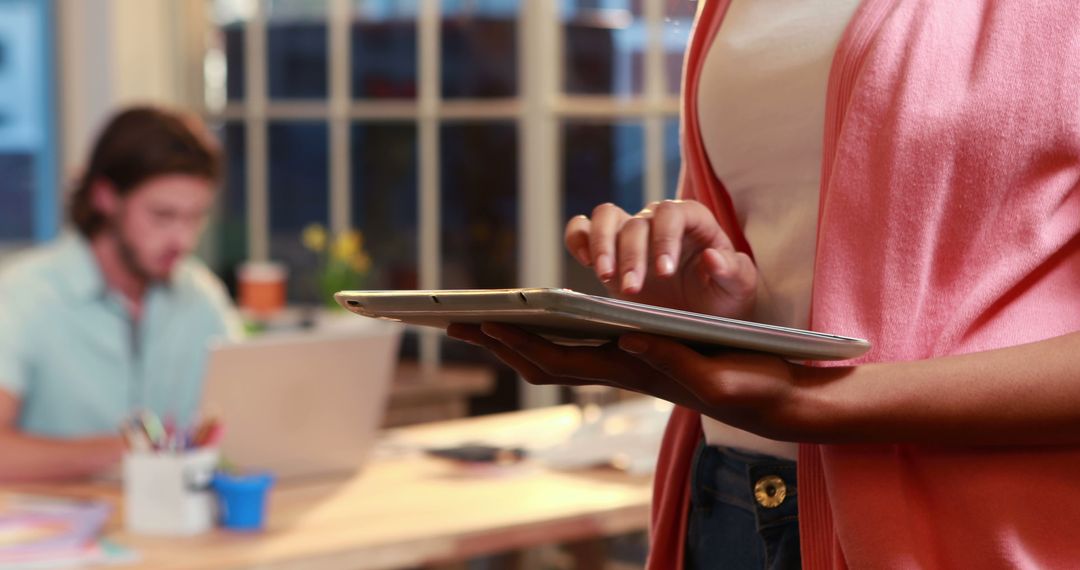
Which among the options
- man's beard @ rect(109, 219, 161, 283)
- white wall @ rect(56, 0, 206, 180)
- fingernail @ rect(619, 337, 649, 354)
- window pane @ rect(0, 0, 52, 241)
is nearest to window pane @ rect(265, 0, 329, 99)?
white wall @ rect(56, 0, 206, 180)

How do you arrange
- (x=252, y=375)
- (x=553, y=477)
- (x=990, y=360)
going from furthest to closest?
(x=553, y=477), (x=252, y=375), (x=990, y=360)

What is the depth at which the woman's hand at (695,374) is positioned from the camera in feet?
2.64

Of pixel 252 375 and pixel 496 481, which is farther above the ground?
pixel 252 375

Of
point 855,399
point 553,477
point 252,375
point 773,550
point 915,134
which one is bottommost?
point 553,477

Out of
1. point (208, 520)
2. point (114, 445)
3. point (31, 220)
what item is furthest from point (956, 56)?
point (31, 220)

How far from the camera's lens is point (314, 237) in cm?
470

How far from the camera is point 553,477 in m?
2.61

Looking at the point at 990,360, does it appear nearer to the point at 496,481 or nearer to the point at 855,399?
the point at 855,399

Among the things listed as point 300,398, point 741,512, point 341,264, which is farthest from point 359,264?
point 741,512

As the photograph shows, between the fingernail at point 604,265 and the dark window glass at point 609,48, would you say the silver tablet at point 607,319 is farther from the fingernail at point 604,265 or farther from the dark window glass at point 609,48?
the dark window glass at point 609,48

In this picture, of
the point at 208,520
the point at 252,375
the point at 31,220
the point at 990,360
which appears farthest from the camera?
the point at 31,220

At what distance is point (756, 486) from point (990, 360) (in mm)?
207

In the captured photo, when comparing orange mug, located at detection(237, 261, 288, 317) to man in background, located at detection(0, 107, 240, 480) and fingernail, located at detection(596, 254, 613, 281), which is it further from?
fingernail, located at detection(596, 254, 613, 281)

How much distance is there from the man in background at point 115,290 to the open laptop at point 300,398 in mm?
625
